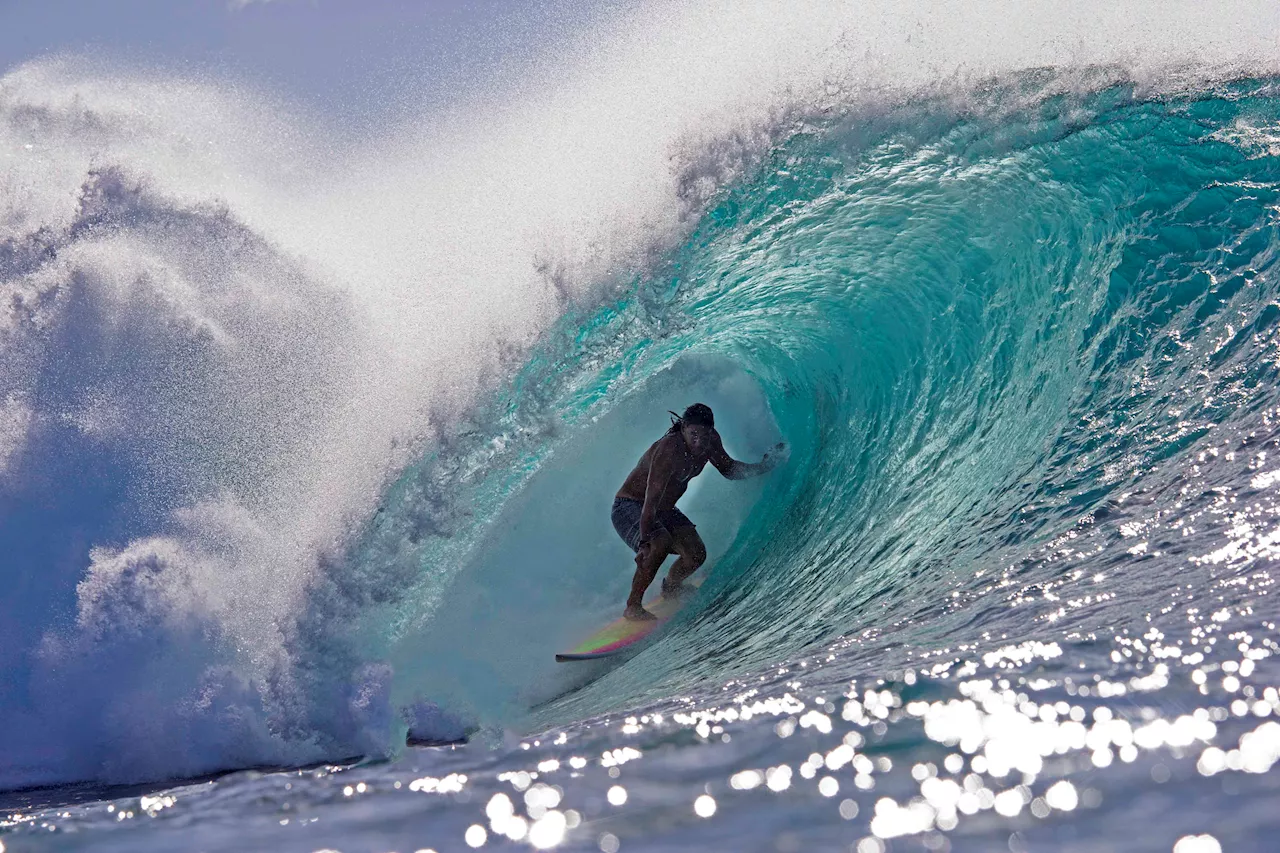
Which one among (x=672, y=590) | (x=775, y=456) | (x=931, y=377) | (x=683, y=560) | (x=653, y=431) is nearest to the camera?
(x=683, y=560)

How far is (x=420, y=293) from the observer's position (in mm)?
8547

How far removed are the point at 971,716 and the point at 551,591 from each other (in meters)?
4.39

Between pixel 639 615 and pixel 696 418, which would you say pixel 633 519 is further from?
pixel 696 418

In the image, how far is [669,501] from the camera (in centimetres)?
650

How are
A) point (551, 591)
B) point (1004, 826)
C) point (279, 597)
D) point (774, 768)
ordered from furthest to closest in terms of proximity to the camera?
point (551, 591), point (279, 597), point (774, 768), point (1004, 826)

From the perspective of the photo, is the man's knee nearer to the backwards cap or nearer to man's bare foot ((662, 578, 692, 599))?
man's bare foot ((662, 578, 692, 599))

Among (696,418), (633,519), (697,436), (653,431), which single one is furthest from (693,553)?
(653,431)

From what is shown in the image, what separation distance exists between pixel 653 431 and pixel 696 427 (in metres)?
1.91

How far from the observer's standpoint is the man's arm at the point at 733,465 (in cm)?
656

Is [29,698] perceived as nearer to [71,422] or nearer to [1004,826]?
[71,422]

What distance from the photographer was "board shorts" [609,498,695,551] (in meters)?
6.54

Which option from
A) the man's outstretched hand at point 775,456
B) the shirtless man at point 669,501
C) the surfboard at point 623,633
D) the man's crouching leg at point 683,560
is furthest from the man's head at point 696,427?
the surfboard at point 623,633

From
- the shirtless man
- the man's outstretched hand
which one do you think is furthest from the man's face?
the man's outstretched hand

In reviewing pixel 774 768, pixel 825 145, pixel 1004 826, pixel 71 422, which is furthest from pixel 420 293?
pixel 1004 826
